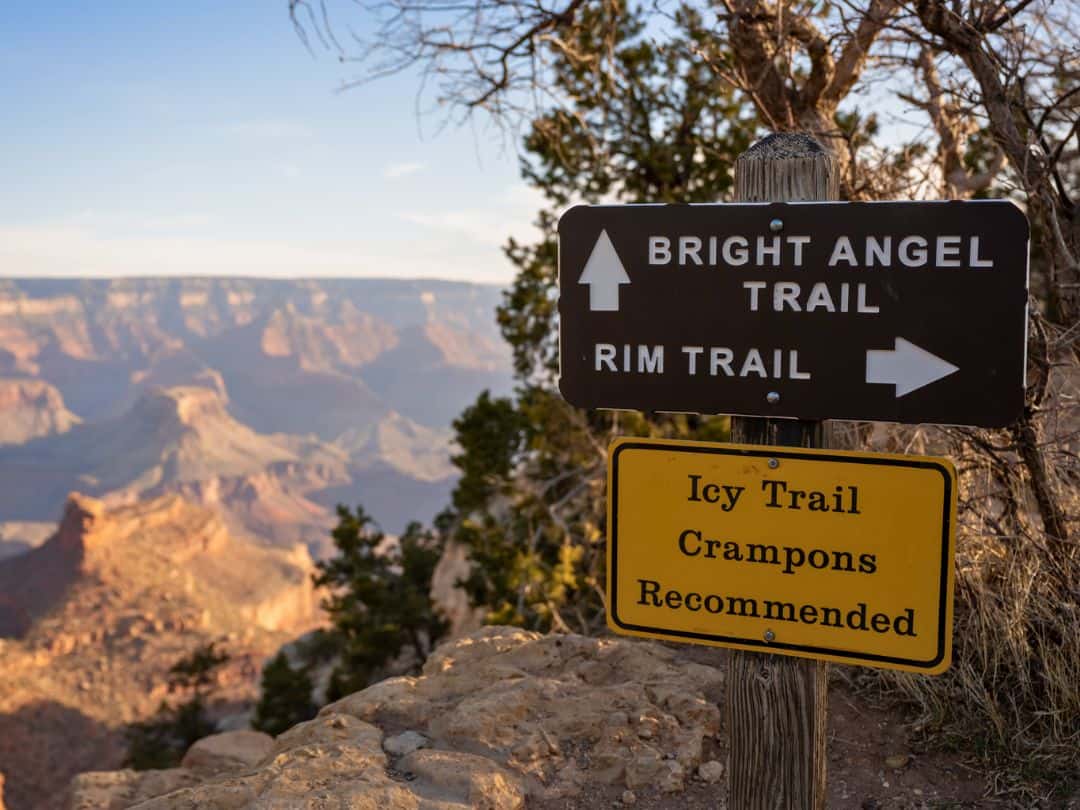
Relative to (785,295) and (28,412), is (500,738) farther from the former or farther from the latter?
(28,412)

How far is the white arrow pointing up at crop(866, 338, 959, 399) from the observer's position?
1.68 metres

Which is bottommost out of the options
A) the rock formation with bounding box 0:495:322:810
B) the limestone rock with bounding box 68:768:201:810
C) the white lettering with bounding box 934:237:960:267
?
the rock formation with bounding box 0:495:322:810

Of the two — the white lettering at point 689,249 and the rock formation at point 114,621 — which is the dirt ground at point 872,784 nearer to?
the white lettering at point 689,249

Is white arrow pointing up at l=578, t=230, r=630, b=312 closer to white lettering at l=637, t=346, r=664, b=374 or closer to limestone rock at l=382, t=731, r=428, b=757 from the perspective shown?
white lettering at l=637, t=346, r=664, b=374

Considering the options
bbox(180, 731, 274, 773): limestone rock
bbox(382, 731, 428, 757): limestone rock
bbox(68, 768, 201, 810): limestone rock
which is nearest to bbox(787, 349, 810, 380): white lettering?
bbox(382, 731, 428, 757): limestone rock

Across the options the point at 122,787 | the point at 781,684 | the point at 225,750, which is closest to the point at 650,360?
the point at 781,684

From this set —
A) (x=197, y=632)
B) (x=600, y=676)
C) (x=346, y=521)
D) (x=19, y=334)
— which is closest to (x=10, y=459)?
(x=19, y=334)

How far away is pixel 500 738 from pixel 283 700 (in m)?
18.0

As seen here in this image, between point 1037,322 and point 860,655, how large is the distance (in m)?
2.38

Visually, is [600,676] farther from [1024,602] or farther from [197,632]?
[197,632]

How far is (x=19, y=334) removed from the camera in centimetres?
19275

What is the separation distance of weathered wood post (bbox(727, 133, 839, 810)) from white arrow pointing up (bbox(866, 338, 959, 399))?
0.53 ft

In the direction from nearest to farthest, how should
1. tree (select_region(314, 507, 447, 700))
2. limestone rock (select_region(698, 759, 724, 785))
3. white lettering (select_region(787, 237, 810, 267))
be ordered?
1. white lettering (select_region(787, 237, 810, 267))
2. limestone rock (select_region(698, 759, 724, 785))
3. tree (select_region(314, 507, 447, 700))

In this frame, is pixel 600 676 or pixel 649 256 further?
pixel 600 676
